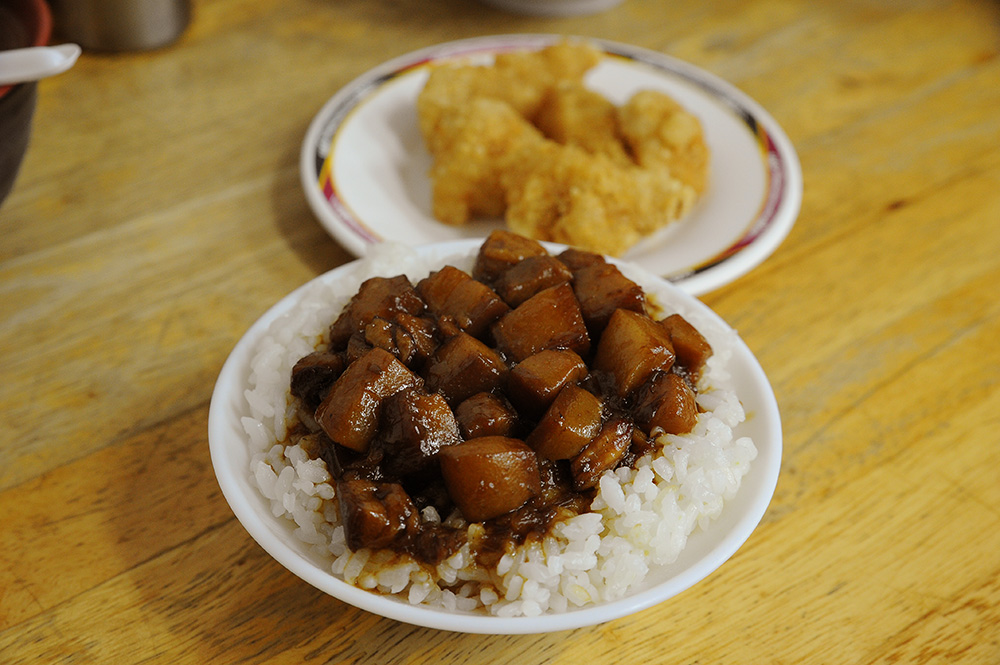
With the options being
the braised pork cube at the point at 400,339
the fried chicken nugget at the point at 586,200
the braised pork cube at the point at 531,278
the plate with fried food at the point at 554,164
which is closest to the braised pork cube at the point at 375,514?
the braised pork cube at the point at 400,339

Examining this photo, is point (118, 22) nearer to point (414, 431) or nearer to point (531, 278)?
point (531, 278)

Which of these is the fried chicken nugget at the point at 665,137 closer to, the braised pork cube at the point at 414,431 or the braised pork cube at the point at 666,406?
the braised pork cube at the point at 666,406

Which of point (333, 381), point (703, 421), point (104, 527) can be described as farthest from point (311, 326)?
point (703, 421)

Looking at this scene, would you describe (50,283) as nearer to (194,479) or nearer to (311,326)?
(194,479)

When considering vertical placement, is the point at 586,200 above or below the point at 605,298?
below

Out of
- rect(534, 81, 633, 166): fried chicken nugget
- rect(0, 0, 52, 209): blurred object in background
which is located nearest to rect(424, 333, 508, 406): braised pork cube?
rect(0, 0, 52, 209): blurred object in background

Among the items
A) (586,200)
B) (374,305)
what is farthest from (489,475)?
(586,200)
